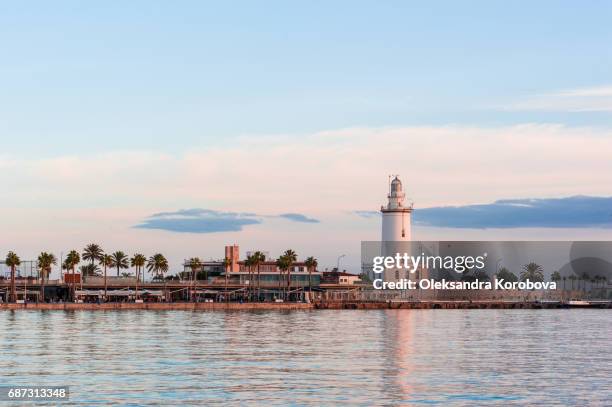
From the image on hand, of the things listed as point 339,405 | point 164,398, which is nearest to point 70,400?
point 164,398

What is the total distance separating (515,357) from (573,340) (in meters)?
25.5

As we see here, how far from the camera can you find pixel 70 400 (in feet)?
183

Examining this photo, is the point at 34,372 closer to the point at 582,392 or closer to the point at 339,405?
the point at 339,405

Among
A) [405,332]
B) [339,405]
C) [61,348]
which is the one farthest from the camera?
[405,332]

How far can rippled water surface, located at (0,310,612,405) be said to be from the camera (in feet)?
190

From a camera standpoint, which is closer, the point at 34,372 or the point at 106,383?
the point at 106,383

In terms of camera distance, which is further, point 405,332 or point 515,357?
point 405,332

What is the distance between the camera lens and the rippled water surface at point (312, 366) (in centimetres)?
5794

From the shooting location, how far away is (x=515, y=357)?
83.1 meters

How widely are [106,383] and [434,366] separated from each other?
23409 mm

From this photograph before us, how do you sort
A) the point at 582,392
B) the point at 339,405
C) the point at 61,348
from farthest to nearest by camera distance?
the point at 61,348 → the point at 582,392 → the point at 339,405

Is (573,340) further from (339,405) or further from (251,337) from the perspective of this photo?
(339,405)

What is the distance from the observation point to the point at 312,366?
73.9 m

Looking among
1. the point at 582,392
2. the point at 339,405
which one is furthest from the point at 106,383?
the point at 582,392
